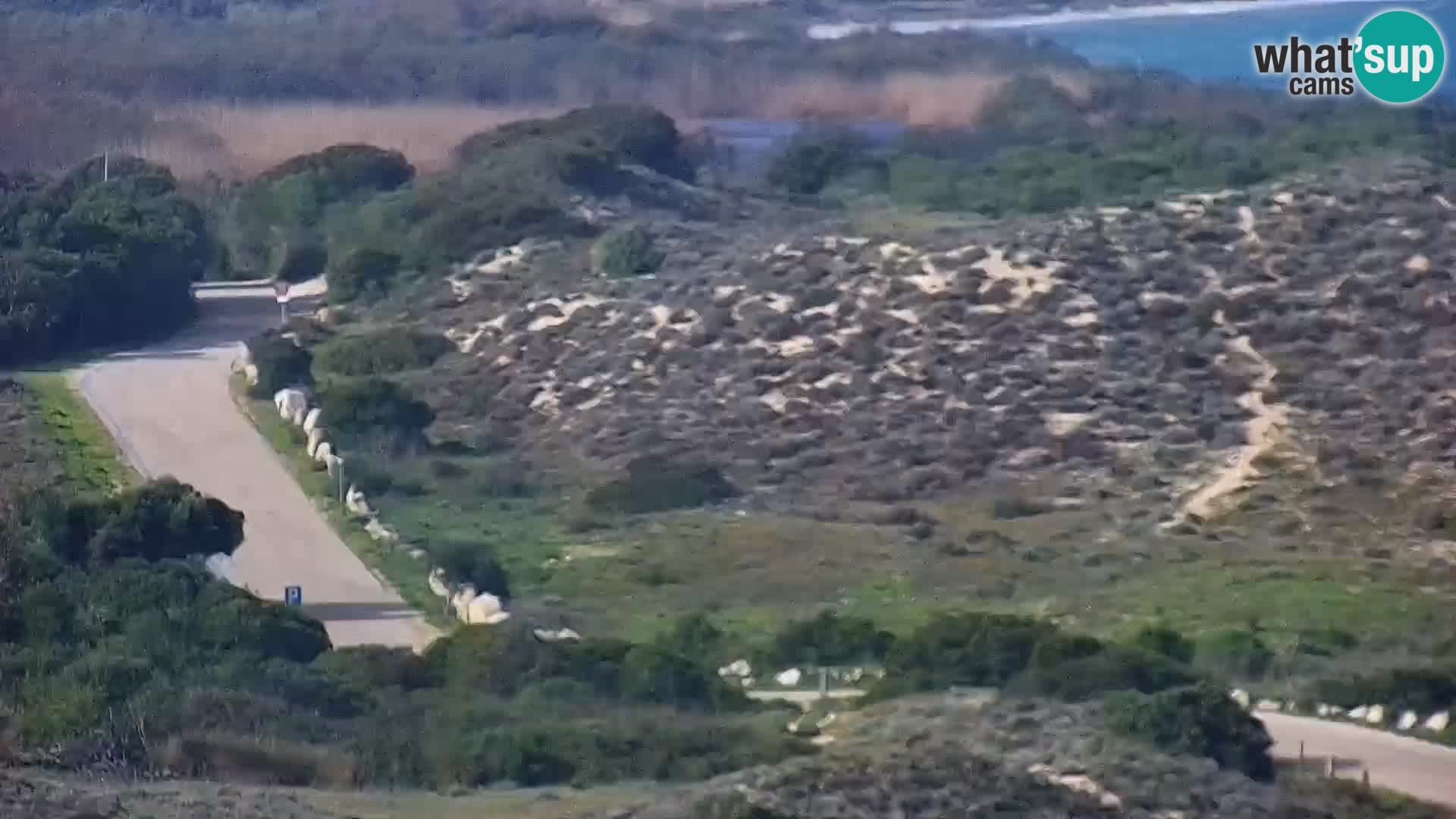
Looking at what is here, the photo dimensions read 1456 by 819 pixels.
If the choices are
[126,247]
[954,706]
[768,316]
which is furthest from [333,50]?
[954,706]

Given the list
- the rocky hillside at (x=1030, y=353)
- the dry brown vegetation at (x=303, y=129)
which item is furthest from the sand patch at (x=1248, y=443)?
the dry brown vegetation at (x=303, y=129)

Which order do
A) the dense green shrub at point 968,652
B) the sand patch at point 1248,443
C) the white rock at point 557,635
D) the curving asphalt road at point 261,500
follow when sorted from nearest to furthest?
the curving asphalt road at point 261,500 < the dense green shrub at point 968,652 < the white rock at point 557,635 < the sand patch at point 1248,443

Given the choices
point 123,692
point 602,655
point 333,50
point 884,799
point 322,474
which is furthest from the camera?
point 333,50

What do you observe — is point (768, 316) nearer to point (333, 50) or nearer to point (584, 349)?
point (584, 349)

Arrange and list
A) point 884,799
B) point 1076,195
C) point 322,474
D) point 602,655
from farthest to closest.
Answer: point 1076,195, point 322,474, point 602,655, point 884,799

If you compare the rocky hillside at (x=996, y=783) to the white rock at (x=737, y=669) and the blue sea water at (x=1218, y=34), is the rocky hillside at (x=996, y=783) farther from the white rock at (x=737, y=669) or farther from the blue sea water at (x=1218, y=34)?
the blue sea water at (x=1218, y=34)

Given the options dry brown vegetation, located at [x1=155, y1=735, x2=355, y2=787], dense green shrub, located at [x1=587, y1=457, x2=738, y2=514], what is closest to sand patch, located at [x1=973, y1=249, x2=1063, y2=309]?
dense green shrub, located at [x1=587, y1=457, x2=738, y2=514]
